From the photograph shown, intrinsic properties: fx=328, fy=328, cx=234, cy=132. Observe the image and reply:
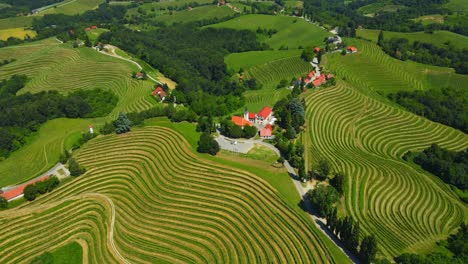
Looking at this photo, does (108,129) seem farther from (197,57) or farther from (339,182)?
(197,57)

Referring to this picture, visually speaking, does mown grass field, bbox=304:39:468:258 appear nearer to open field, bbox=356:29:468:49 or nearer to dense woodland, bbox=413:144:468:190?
dense woodland, bbox=413:144:468:190

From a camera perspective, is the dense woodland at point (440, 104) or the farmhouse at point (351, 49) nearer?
the dense woodland at point (440, 104)

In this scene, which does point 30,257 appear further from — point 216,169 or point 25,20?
point 25,20

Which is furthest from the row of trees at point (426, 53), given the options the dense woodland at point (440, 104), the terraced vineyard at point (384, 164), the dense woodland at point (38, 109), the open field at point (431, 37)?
the dense woodland at point (38, 109)

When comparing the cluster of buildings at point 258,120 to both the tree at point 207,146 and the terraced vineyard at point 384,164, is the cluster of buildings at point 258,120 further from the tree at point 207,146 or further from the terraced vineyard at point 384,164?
the tree at point 207,146

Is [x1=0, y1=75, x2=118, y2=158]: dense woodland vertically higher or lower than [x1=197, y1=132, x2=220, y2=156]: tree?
lower

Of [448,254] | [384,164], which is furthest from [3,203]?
[384,164]

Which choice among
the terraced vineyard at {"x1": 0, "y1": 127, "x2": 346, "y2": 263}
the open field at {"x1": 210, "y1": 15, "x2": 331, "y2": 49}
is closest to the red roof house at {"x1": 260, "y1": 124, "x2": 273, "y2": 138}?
the terraced vineyard at {"x1": 0, "y1": 127, "x2": 346, "y2": 263}

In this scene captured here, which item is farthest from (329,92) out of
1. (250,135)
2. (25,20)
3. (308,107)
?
(25,20)
